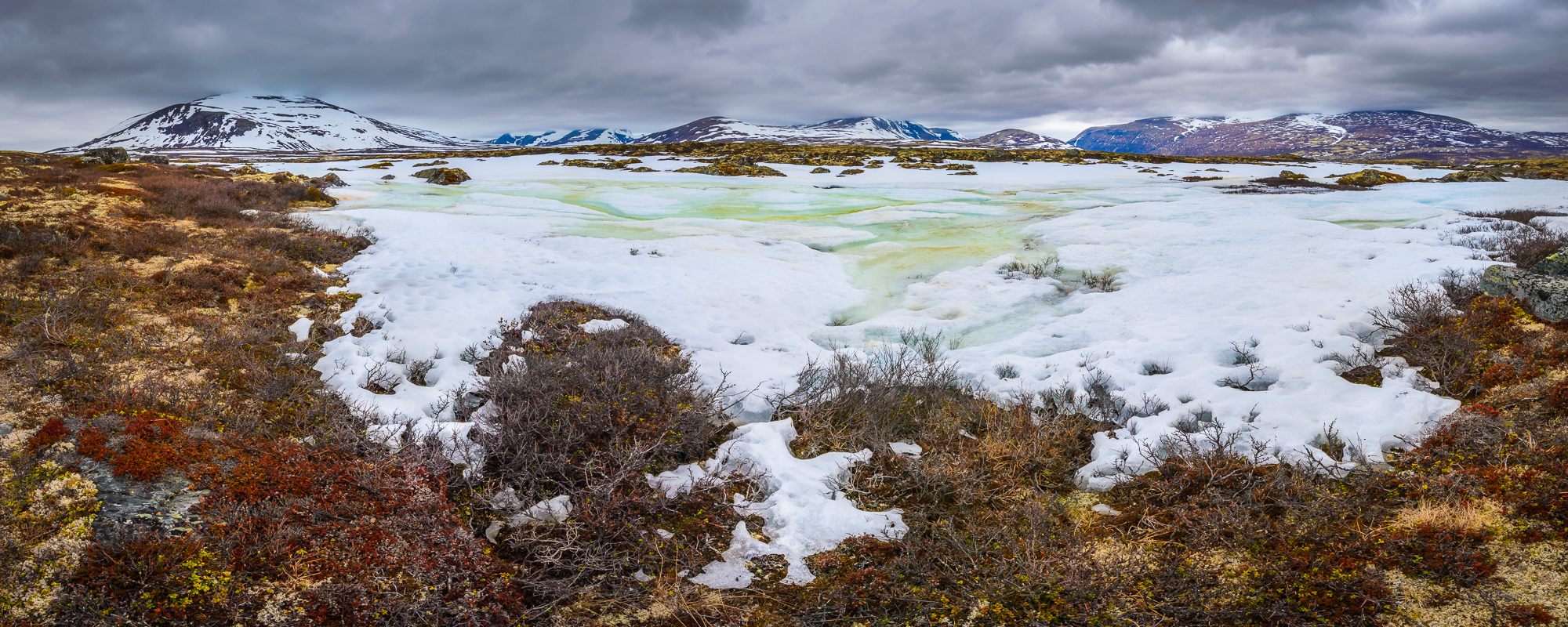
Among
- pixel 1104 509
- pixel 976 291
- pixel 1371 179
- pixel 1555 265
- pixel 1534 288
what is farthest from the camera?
pixel 1371 179

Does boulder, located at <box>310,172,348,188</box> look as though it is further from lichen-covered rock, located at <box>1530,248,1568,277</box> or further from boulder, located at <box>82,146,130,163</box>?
lichen-covered rock, located at <box>1530,248,1568,277</box>

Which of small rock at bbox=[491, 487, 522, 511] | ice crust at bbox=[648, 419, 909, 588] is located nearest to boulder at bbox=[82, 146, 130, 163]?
small rock at bbox=[491, 487, 522, 511]

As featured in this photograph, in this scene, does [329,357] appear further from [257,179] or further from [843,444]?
[257,179]

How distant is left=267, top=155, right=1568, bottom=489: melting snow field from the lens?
19.2ft

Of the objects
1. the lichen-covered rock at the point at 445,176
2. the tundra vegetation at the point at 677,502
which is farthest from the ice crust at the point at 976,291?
the lichen-covered rock at the point at 445,176

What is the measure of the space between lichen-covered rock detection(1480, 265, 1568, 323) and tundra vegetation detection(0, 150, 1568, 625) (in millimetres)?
149

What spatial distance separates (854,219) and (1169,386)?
1349 centimetres

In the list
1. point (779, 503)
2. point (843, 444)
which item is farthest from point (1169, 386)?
point (779, 503)

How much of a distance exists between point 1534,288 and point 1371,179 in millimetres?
33812

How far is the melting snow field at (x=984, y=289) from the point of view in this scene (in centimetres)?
587

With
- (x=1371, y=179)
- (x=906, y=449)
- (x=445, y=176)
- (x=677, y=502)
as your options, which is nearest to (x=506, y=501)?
(x=677, y=502)

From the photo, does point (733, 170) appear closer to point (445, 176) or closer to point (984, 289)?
point (445, 176)

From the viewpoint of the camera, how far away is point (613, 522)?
13.0 feet

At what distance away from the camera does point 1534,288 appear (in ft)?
21.0
